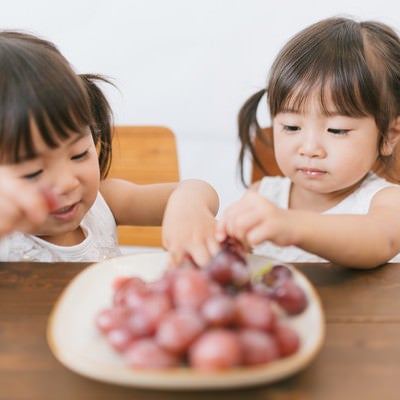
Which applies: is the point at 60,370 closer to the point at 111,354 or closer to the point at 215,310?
the point at 111,354

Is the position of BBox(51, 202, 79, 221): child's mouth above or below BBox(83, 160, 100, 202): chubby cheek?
below

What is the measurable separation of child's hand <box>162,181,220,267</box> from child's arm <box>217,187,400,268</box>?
40mm

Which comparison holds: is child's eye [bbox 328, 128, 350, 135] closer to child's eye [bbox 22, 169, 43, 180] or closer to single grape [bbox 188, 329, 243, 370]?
child's eye [bbox 22, 169, 43, 180]

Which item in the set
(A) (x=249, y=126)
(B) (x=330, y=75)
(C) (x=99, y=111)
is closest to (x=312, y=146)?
(B) (x=330, y=75)

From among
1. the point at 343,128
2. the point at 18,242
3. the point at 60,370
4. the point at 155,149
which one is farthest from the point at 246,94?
the point at 60,370

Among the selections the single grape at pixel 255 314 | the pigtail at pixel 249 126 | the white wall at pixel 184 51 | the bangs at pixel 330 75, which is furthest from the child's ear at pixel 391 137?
the white wall at pixel 184 51

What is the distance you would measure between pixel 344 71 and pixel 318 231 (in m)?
0.51

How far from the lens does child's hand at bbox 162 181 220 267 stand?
30.8 inches

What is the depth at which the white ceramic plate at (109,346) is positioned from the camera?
0.48 meters

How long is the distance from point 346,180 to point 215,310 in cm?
87

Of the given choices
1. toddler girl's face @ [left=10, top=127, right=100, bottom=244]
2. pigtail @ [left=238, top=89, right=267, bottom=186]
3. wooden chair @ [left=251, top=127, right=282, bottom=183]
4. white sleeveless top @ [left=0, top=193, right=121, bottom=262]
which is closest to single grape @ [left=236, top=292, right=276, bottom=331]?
toddler girl's face @ [left=10, top=127, right=100, bottom=244]

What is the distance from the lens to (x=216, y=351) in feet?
1.60

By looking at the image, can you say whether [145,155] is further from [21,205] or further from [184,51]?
[184,51]

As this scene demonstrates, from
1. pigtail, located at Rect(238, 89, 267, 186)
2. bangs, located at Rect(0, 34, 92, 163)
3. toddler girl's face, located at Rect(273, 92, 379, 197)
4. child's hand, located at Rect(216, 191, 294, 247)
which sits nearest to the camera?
child's hand, located at Rect(216, 191, 294, 247)
